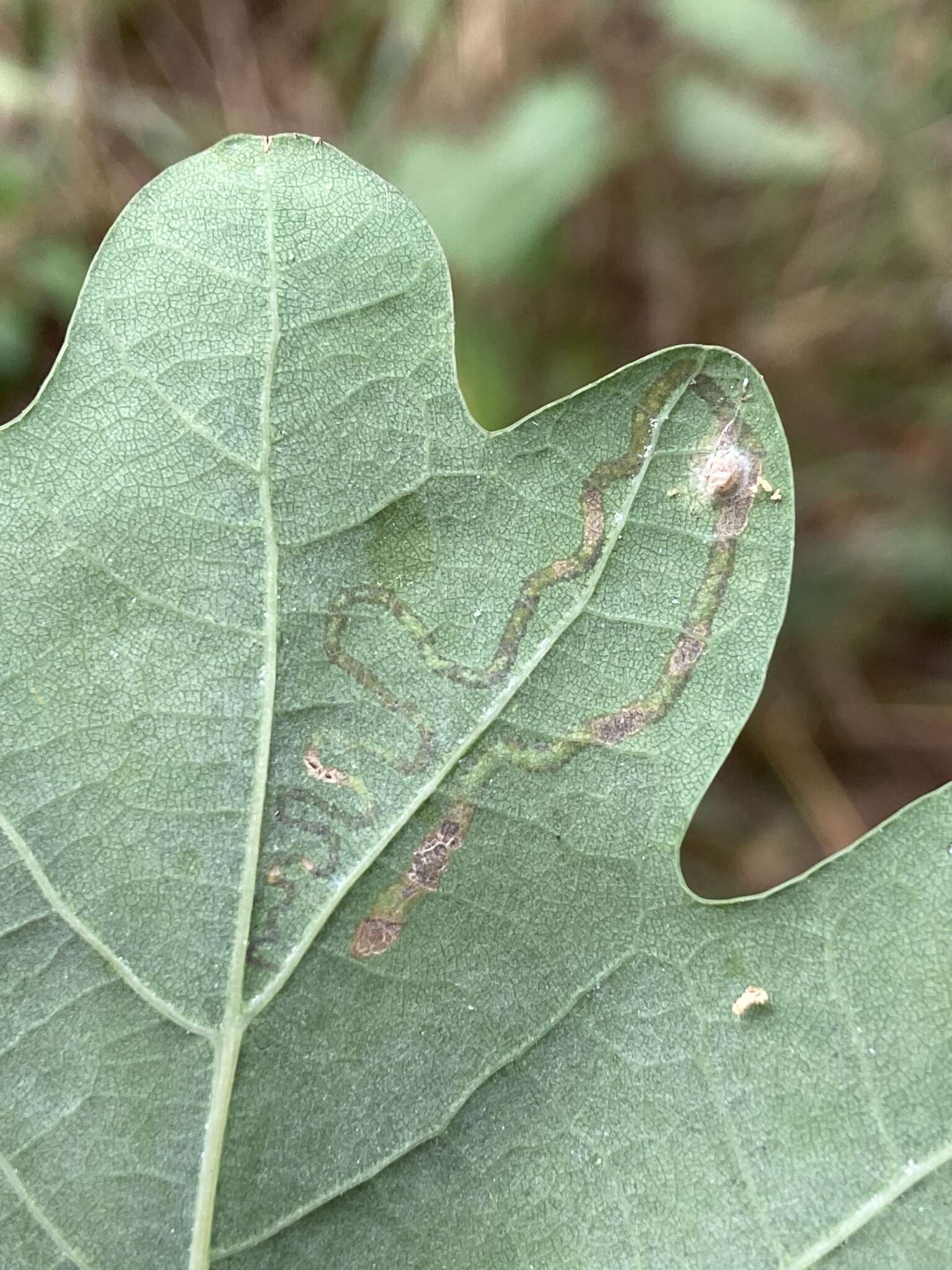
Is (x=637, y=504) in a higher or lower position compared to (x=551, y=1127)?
higher

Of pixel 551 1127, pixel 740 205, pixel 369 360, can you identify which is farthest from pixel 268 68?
pixel 551 1127

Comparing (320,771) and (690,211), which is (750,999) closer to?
(320,771)

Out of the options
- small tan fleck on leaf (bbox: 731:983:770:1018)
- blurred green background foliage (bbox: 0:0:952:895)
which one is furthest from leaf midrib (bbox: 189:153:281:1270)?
blurred green background foliage (bbox: 0:0:952:895)

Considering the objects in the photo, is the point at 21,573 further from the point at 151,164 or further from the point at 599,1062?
the point at 151,164

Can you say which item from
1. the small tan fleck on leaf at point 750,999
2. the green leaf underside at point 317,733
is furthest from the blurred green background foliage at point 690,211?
the small tan fleck on leaf at point 750,999

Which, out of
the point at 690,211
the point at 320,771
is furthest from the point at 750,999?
the point at 690,211

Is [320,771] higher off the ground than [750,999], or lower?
higher
